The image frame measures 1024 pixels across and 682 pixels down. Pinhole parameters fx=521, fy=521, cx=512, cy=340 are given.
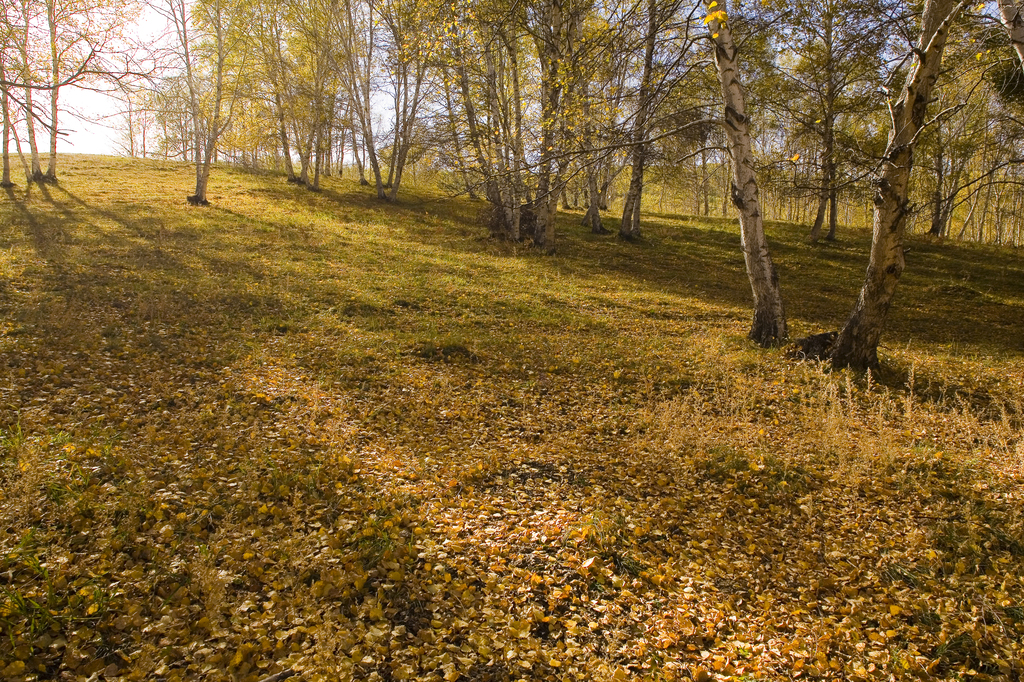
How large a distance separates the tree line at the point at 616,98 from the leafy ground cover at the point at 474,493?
2779 millimetres

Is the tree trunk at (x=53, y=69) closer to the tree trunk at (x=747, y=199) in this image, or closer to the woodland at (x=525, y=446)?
the woodland at (x=525, y=446)

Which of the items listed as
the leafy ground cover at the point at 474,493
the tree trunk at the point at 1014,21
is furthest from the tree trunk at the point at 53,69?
the tree trunk at the point at 1014,21

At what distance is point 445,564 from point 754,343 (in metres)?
7.71

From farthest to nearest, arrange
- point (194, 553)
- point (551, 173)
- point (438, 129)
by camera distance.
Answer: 1. point (438, 129)
2. point (551, 173)
3. point (194, 553)

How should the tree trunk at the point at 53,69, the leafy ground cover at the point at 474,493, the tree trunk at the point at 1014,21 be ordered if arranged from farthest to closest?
1. the tree trunk at the point at 53,69
2. the tree trunk at the point at 1014,21
3. the leafy ground cover at the point at 474,493

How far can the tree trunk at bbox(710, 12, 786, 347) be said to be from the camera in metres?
Result: 8.37

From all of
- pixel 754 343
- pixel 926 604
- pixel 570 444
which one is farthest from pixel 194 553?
pixel 754 343

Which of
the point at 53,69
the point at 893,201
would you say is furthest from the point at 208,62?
the point at 893,201

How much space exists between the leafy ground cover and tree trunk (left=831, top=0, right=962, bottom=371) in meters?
0.66

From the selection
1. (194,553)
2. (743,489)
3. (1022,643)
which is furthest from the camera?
(743,489)

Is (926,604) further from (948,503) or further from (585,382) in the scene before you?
(585,382)

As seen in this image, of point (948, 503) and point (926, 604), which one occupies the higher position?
point (948, 503)

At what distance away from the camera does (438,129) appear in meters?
21.1

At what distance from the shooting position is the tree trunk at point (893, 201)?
7039 mm
